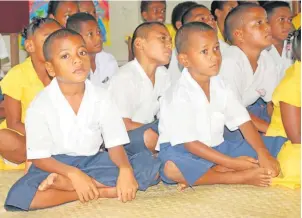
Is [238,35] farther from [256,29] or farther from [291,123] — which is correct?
[291,123]

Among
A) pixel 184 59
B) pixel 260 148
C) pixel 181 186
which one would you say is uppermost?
pixel 184 59

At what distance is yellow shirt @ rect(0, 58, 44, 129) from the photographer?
1.93 metres

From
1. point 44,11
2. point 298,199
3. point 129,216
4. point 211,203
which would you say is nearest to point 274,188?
point 298,199

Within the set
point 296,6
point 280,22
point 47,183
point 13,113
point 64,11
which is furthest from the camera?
point 296,6

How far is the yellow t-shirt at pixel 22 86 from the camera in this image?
6.35 ft

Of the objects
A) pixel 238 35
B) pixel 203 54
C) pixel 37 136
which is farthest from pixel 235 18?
pixel 37 136

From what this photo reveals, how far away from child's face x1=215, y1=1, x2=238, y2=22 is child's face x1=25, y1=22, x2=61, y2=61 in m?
1.22

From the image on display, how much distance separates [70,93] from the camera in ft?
5.52

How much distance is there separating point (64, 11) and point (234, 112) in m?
1.13

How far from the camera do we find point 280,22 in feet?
8.21

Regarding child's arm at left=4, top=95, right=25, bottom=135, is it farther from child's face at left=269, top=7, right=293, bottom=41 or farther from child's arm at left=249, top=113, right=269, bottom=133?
child's face at left=269, top=7, right=293, bottom=41

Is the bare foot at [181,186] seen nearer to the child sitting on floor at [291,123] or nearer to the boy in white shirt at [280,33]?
the child sitting on floor at [291,123]

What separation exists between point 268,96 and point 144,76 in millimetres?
486

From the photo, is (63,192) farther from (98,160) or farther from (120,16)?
(120,16)
